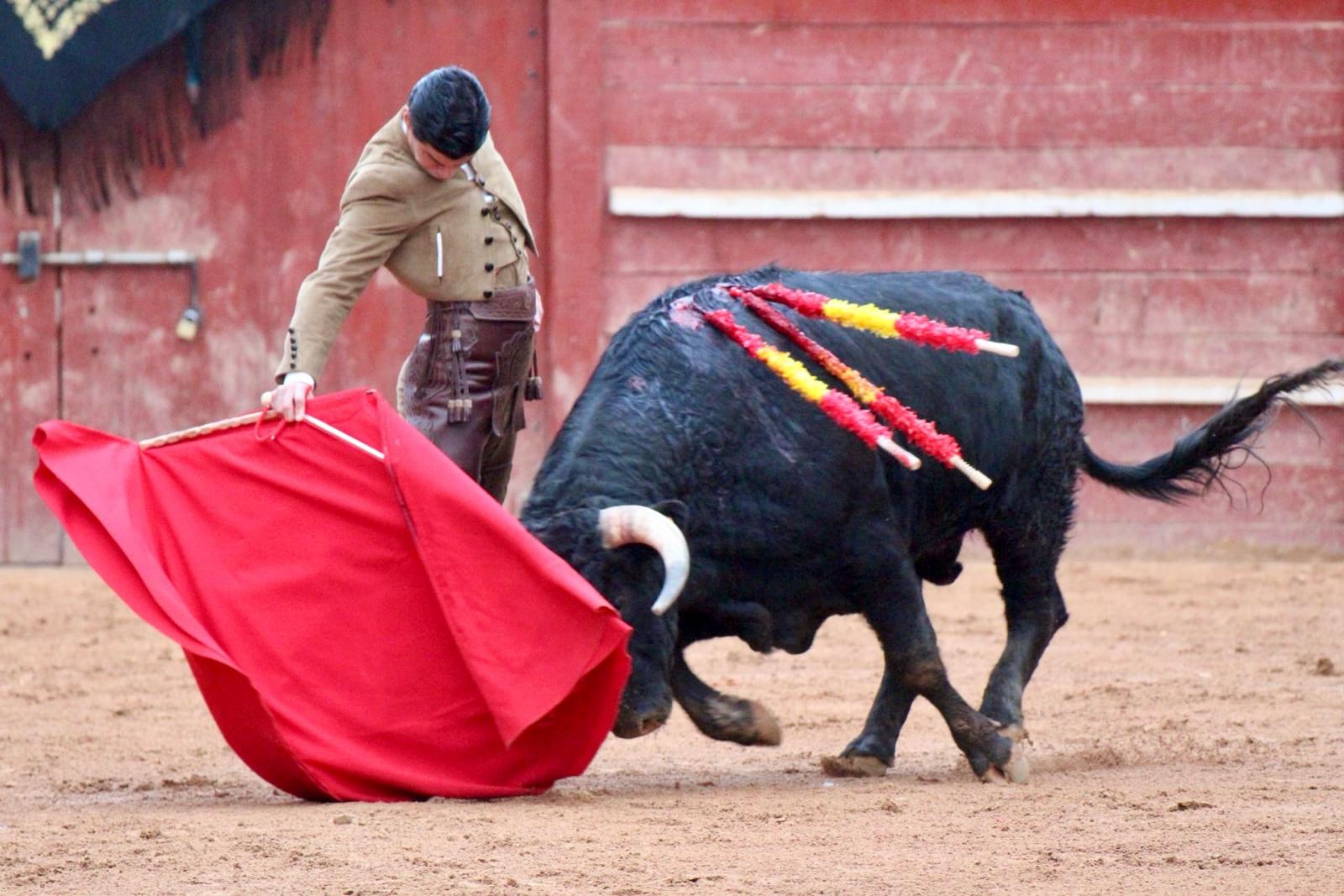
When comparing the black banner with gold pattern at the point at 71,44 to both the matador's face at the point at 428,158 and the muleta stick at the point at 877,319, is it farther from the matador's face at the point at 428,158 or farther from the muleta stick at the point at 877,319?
the muleta stick at the point at 877,319

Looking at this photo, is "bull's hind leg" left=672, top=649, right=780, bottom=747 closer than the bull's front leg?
Yes

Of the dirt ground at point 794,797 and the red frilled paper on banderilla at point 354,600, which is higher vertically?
the red frilled paper on banderilla at point 354,600

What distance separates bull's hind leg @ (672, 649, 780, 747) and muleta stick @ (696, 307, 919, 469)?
73cm

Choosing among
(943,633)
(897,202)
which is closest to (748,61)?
(897,202)

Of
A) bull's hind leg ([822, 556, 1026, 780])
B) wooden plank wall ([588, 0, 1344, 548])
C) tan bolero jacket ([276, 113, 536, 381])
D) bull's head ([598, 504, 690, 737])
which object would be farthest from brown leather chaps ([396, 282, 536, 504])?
wooden plank wall ([588, 0, 1344, 548])

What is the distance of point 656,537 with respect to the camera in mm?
4422

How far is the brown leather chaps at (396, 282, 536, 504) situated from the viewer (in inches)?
195

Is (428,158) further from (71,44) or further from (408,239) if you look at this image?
(71,44)

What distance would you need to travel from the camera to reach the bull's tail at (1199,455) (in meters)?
5.77

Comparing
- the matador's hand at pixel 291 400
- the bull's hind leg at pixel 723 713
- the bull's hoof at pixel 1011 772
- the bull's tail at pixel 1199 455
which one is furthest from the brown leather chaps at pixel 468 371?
the bull's tail at pixel 1199 455

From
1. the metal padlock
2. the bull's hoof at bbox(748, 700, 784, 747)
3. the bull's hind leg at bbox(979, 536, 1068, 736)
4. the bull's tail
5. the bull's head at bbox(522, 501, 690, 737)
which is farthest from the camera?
the metal padlock

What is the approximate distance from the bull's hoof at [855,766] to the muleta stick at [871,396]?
782 millimetres

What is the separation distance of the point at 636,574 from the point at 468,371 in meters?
0.77

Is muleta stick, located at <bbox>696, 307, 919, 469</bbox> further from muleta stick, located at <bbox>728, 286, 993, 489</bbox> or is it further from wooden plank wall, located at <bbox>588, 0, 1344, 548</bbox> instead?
wooden plank wall, located at <bbox>588, 0, 1344, 548</bbox>
